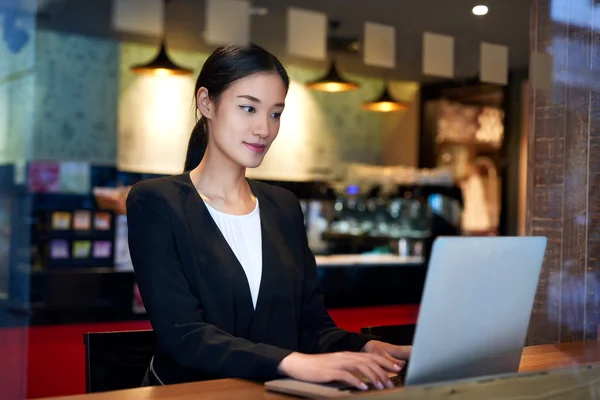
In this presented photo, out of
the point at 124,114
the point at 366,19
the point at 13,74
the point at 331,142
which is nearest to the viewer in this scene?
the point at 13,74

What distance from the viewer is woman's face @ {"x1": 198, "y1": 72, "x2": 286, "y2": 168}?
1.73 meters

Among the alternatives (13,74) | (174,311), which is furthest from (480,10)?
(174,311)

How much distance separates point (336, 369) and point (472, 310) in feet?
0.82

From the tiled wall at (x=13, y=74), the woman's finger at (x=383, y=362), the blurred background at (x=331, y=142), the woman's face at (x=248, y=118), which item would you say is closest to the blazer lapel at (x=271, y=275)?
the woman's face at (x=248, y=118)

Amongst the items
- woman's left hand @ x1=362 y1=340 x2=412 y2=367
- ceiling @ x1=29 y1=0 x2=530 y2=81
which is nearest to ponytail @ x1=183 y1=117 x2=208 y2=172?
woman's left hand @ x1=362 y1=340 x2=412 y2=367

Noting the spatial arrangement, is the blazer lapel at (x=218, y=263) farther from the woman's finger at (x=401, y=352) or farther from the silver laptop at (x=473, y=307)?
the silver laptop at (x=473, y=307)

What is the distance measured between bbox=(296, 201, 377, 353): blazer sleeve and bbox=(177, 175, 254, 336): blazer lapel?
205mm

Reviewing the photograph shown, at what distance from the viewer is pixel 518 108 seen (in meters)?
9.04

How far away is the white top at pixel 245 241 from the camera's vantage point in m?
1.73

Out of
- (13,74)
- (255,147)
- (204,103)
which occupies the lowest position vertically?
(255,147)

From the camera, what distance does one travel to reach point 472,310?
1.22 metres

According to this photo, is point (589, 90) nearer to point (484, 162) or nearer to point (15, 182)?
point (15, 182)

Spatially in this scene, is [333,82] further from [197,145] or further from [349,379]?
[349,379]

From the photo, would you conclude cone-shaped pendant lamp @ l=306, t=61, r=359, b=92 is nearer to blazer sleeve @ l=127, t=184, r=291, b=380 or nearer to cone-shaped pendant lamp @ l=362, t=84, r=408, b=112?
cone-shaped pendant lamp @ l=362, t=84, r=408, b=112
